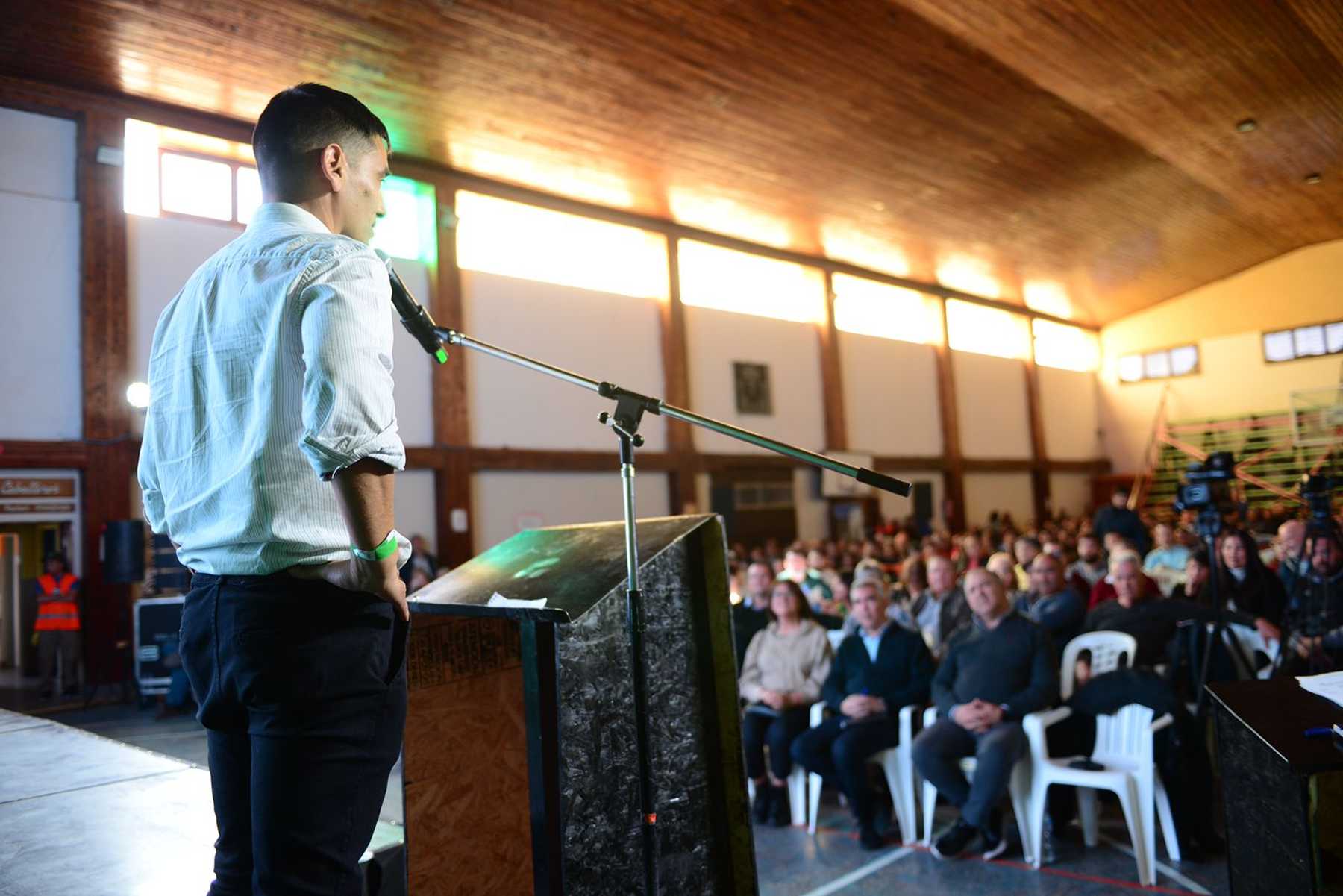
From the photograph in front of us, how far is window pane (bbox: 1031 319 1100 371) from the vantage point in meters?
18.1

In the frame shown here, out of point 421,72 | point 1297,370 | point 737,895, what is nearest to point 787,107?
point 421,72

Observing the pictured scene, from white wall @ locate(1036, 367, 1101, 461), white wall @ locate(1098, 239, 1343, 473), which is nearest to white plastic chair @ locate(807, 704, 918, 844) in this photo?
white wall @ locate(1036, 367, 1101, 461)

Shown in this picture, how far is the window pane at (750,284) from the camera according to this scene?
40.9 ft

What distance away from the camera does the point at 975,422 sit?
16.4 meters

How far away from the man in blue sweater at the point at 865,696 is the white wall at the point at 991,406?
12440mm

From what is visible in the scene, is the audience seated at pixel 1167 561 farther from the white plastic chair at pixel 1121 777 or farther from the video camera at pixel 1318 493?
the white plastic chair at pixel 1121 777

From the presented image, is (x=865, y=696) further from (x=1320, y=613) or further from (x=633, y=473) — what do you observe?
(x=633, y=473)

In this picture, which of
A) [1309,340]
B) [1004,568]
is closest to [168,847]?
[1004,568]

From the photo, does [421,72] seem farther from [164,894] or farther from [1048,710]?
[164,894]

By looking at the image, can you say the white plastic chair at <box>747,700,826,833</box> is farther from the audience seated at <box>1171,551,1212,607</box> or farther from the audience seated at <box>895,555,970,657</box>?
the audience seated at <box>1171,551,1212,607</box>

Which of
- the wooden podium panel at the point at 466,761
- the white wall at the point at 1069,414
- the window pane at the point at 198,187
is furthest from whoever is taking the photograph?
the white wall at the point at 1069,414

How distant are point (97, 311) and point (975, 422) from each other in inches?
512

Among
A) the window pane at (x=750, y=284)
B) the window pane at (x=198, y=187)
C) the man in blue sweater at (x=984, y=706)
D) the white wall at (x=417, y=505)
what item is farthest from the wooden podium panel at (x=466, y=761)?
the window pane at (x=750, y=284)

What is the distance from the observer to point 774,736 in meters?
4.13
